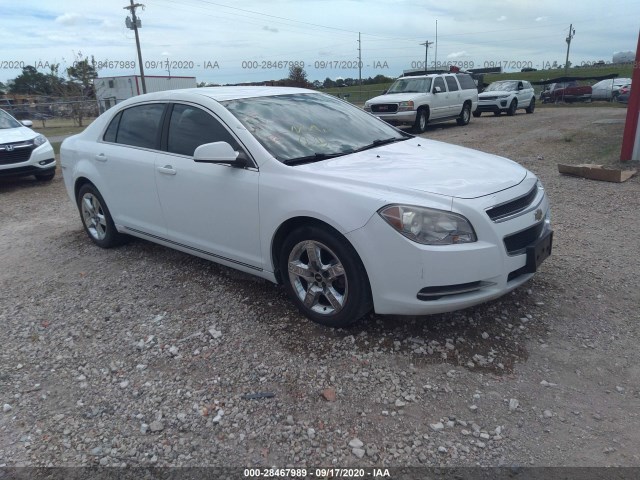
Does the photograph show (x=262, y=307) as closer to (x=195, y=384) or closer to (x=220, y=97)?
(x=195, y=384)

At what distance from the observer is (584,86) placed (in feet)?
108

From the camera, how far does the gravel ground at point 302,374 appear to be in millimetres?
2643

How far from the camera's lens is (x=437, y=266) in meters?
3.10

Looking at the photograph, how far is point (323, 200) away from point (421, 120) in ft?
45.9

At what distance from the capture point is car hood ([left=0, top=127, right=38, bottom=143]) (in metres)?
9.88

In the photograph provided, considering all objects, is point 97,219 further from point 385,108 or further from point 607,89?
point 607,89

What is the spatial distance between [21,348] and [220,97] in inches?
98.1

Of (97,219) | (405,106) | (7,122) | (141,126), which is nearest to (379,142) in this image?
(141,126)

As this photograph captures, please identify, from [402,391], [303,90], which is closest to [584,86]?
[303,90]

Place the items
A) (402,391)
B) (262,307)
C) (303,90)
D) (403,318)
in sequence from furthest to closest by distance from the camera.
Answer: (303,90), (262,307), (403,318), (402,391)

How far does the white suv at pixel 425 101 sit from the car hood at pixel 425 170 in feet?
40.5

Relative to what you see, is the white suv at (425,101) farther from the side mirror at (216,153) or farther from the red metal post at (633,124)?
the side mirror at (216,153)

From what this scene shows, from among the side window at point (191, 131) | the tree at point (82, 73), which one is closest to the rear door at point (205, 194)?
the side window at point (191, 131)

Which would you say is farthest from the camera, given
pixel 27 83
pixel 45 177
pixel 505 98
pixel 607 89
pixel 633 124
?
pixel 27 83
